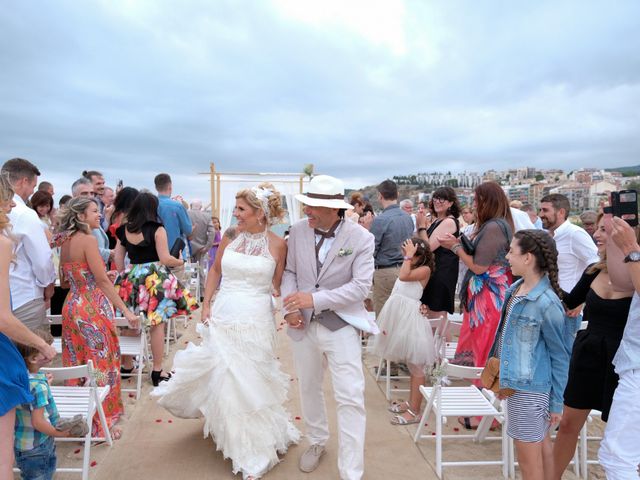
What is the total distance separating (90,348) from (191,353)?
3.47 ft

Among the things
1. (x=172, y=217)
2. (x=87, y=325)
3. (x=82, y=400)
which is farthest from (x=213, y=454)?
(x=172, y=217)

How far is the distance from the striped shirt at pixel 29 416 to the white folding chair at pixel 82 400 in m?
0.39

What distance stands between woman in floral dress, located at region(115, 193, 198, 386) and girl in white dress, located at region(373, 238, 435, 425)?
7.33 feet

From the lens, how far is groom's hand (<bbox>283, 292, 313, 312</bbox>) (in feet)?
11.3

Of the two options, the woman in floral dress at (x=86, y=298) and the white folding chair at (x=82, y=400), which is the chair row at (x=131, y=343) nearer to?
the woman in floral dress at (x=86, y=298)

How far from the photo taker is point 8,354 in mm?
2555

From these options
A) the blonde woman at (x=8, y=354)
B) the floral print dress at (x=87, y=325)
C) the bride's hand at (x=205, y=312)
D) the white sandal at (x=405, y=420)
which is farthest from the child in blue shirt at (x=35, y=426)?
the white sandal at (x=405, y=420)

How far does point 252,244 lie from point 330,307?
93 centimetres

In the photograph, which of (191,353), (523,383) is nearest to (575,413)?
(523,383)

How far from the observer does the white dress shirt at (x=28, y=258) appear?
375cm

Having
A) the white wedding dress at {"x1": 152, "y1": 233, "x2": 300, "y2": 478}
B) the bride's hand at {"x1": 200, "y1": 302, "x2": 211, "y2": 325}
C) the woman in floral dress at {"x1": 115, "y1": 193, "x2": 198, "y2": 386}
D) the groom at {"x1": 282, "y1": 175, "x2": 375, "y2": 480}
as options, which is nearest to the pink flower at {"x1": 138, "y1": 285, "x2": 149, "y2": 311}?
the woman in floral dress at {"x1": 115, "y1": 193, "x2": 198, "y2": 386}

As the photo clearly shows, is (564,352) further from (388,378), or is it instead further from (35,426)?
(35,426)

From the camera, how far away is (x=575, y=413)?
10.4 ft

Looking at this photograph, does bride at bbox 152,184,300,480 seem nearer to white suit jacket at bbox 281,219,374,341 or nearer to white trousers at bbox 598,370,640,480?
white suit jacket at bbox 281,219,374,341
